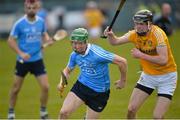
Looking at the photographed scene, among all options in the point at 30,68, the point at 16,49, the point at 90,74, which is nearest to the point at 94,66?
the point at 90,74

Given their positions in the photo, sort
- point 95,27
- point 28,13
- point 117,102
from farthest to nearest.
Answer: point 95,27 < point 117,102 < point 28,13

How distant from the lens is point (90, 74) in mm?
11047

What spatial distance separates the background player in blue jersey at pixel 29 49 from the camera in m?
13.9

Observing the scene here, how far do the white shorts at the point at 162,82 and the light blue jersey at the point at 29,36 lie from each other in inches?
131

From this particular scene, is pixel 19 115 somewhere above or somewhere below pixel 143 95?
below

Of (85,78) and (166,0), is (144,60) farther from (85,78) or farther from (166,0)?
(166,0)

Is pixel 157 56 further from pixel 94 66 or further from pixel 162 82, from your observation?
pixel 94 66

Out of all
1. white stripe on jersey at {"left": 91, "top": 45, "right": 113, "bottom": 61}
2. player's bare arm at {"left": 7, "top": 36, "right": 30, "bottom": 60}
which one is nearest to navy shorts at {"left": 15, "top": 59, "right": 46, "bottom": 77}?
player's bare arm at {"left": 7, "top": 36, "right": 30, "bottom": 60}

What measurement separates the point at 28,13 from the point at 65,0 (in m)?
25.2

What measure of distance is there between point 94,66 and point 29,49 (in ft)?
11.3

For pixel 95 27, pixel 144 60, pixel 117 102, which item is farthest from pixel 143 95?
pixel 95 27

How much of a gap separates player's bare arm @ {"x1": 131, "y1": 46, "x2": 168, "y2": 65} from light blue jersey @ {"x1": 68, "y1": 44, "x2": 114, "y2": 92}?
0.41 metres

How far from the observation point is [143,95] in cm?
1149

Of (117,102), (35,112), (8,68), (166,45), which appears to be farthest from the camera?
(8,68)
